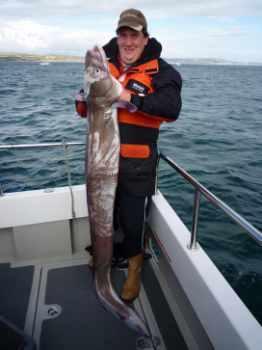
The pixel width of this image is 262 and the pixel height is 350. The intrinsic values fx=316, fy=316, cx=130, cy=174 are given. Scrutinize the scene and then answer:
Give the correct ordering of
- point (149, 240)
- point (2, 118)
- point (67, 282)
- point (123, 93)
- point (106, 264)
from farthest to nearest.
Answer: point (2, 118), point (149, 240), point (67, 282), point (106, 264), point (123, 93)

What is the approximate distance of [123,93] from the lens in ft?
8.61

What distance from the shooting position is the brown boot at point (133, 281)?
10.6 feet

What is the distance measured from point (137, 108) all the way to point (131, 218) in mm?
1147

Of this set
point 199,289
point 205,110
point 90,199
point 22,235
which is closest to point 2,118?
point 205,110

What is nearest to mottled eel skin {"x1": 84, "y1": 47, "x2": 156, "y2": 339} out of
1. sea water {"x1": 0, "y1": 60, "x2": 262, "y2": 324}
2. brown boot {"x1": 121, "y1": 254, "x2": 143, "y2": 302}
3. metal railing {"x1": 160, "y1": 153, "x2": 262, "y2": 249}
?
brown boot {"x1": 121, "y1": 254, "x2": 143, "y2": 302}

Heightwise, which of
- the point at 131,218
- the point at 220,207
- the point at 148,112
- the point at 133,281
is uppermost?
the point at 148,112

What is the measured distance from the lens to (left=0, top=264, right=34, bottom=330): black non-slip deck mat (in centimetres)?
310

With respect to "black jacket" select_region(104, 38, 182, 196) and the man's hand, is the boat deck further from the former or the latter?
the man's hand

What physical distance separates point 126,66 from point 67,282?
7.85ft

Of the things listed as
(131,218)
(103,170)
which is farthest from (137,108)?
(131,218)

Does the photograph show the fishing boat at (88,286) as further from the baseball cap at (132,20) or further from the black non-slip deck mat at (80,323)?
the baseball cap at (132,20)

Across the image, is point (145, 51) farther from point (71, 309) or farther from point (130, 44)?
point (71, 309)

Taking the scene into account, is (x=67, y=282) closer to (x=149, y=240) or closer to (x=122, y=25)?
(x=149, y=240)

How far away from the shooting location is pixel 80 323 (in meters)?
3.01
